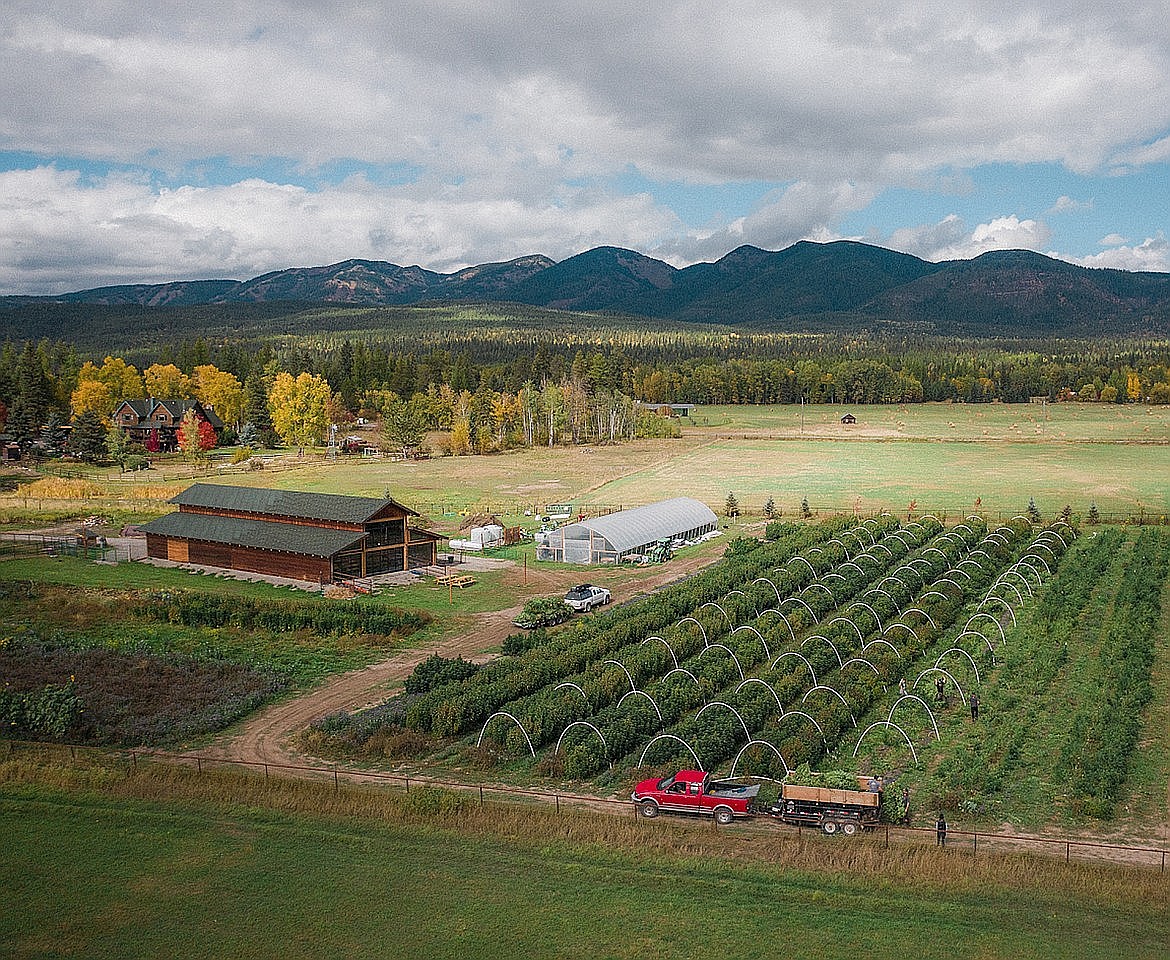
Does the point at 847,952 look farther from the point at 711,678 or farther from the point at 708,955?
the point at 711,678

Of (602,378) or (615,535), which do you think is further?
(602,378)

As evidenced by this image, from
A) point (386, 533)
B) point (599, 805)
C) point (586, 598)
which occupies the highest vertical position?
point (386, 533)

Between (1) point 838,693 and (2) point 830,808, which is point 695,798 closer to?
(2) point 830,808

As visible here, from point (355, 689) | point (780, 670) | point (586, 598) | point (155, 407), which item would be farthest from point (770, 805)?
point (155, 407)

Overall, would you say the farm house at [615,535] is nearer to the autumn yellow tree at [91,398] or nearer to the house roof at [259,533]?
the house roof at [259,533]

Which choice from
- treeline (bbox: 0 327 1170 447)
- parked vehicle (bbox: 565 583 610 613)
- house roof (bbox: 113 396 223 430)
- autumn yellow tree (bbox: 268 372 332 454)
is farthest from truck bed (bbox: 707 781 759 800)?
house roof (bbox: 113 396 223 430)

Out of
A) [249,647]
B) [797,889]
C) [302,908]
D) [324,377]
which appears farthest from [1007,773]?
[324,377]

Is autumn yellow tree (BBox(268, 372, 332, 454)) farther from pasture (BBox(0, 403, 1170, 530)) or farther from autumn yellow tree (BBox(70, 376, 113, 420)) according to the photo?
autumn yellow tree (BBox(70, 376, 113, 420))
